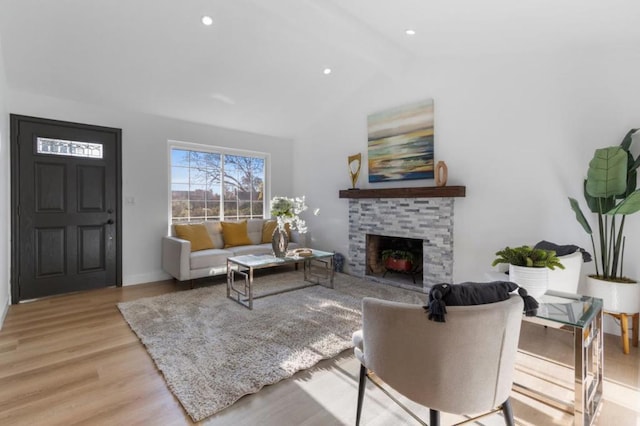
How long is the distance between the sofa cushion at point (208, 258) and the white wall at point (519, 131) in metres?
2.78

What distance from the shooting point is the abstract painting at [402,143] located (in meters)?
4.15

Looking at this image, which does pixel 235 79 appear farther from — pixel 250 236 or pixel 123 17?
pixel 250 236

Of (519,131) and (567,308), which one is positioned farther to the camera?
(519,131)

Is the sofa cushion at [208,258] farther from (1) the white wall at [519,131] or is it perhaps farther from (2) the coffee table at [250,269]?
(1) the white wall at [519,131]

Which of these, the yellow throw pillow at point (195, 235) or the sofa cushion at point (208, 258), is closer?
the sofa cushion at point (208, 258)

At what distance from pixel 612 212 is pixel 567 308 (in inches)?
51.1

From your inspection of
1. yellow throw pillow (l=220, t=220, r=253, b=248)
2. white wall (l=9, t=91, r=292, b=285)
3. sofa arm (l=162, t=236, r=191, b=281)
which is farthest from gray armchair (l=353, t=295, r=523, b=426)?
white wall (l=9, t=91, r=292, b=285)

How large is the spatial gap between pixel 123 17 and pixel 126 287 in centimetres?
321

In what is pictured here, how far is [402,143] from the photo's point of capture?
438 centimetres

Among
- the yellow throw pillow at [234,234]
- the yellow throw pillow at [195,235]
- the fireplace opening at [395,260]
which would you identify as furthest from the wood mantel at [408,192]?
the yellow throw pillow at [195,235]

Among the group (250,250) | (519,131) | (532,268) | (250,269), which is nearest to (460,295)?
(532,268)

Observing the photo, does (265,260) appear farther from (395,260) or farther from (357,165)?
(357,165)

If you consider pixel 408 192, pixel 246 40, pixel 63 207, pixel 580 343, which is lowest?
pixel 580 343

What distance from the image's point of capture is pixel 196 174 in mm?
5062
